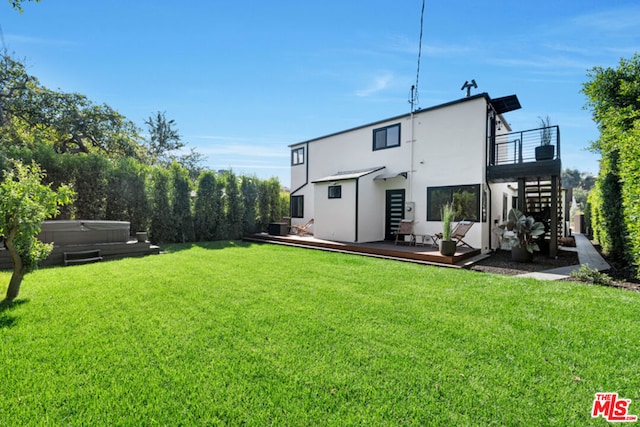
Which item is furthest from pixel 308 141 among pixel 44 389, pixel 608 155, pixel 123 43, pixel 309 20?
→ pixel 44 389

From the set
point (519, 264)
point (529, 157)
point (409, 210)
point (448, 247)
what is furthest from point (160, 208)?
point (529, 157)

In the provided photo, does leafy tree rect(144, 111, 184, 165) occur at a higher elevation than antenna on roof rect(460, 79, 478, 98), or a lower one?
higher

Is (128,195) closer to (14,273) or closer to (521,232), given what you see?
(14,273)

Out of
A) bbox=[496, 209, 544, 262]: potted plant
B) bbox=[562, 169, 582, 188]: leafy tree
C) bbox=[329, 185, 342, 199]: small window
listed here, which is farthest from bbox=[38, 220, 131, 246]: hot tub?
bbox=[562, 169, 582, 188]: leafy tree

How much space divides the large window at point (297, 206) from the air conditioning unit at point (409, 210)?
21.0ft

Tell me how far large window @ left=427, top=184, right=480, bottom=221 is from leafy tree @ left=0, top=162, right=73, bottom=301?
10256 millimetres

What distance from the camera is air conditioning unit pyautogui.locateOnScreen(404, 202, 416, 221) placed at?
36.1 ft

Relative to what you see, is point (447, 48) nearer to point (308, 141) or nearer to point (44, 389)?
point (308, 141)

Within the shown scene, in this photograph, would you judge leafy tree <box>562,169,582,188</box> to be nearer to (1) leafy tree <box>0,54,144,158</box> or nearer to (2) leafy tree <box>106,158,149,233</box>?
(2) leafy tree <box>106,158,149,233</box>

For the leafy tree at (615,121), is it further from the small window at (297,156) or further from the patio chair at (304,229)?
the small window at (297,156)

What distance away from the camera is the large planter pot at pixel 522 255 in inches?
326

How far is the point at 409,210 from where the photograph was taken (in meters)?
11.1

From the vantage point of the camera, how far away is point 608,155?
852cm

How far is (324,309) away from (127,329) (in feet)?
8.10
